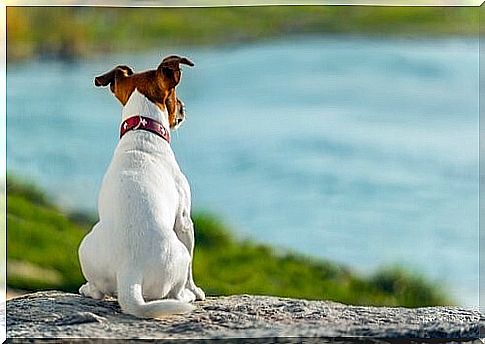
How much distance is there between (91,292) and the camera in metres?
3.79

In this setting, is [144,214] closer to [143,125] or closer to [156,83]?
[143,125]

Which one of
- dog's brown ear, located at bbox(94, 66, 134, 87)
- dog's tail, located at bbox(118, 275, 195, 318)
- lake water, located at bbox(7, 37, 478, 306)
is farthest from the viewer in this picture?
lake water, located at bbox(7, 37, 478, 306)

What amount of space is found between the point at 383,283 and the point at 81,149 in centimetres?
125

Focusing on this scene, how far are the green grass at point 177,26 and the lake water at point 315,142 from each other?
46 mm

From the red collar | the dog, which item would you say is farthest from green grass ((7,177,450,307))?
the red collar

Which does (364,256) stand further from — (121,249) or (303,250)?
(121,249)

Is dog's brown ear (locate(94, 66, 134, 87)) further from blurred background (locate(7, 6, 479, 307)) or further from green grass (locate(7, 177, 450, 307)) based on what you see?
green grass (locate(7, 177, 450, 307))

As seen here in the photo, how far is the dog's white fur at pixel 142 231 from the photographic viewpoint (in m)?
3.53

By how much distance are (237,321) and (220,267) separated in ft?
2.21

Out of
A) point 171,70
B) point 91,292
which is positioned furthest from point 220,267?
point 171,70

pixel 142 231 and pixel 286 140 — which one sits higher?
pixel 286 140

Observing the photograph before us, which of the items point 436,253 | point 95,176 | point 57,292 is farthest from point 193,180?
point 436,253

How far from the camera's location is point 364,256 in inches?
164

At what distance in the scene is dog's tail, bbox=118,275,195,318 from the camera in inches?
136
